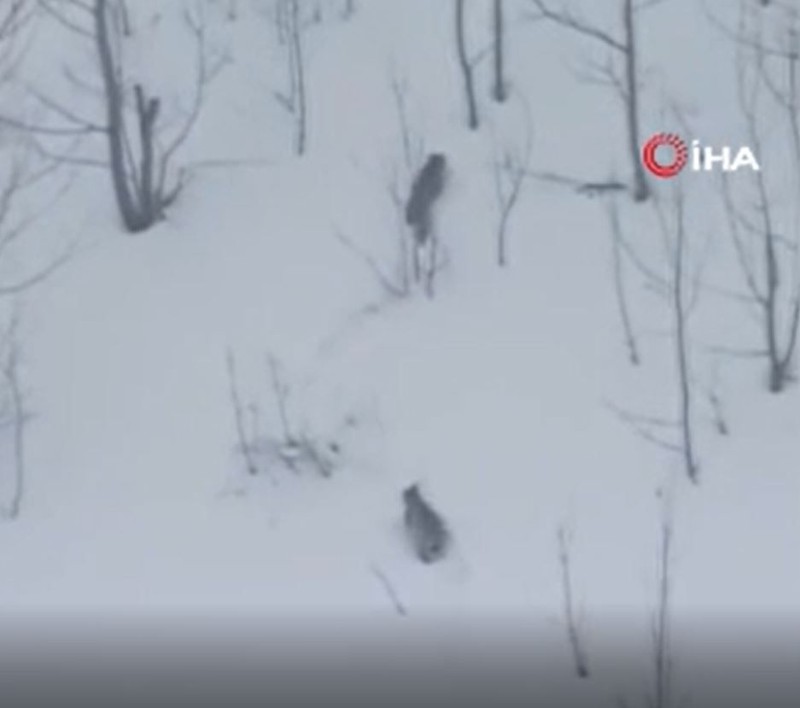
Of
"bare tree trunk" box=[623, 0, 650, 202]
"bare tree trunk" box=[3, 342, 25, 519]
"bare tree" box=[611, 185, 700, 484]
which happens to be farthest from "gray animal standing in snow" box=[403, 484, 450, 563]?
"bare tree trunk" box=[623, 0, 650, 202]

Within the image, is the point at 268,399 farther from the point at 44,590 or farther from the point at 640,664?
the point at 640,664

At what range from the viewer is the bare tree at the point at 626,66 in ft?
62.6

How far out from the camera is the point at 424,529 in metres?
16.7

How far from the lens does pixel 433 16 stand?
21.1 metres

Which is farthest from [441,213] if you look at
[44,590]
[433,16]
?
[44,590]

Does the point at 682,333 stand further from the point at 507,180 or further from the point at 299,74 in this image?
the point at 299,74

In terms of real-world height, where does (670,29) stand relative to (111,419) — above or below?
above

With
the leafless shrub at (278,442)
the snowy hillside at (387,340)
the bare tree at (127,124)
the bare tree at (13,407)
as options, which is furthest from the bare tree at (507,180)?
the bare tree at (13,407)

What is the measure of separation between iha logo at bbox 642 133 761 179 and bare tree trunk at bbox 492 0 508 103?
1.26 meters

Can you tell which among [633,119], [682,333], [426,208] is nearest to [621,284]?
[682,333]

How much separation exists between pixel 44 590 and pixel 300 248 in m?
3.65

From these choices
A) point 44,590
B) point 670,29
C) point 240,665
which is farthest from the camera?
point 670,29

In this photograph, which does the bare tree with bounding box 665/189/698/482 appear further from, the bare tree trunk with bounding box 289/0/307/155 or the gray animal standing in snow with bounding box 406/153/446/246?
the bare tree trunk with bounding box 289/0/307/155

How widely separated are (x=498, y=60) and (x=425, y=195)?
161cm
